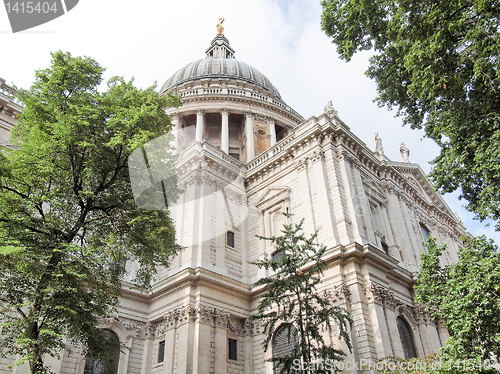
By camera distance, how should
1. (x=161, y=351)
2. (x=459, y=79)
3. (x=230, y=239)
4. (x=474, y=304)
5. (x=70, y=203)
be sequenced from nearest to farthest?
(x=459, y=79), (x=70, y=203), (x=474, y=304), (x=161, y=351), (x=230, y=239)

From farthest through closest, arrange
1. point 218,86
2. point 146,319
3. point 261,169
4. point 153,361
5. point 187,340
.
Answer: point 218,86, point 261,169, point 146,319, point 153,361, point 187,340

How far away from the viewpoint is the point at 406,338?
18.4 metres

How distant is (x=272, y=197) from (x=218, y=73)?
25990 mm

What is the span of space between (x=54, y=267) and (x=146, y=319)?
11.3 metres

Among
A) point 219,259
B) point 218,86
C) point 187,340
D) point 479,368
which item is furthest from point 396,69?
point 218,86

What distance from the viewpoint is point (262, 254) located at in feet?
70.2

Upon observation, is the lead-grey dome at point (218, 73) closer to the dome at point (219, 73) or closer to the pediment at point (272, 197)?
the dome at point (219, 73)

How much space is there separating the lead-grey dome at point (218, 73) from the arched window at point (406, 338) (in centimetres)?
3241

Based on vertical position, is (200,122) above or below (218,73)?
below

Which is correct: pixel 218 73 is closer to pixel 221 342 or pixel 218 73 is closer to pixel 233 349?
pixel 233 349

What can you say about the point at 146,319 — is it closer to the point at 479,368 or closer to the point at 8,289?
the point at 8,289

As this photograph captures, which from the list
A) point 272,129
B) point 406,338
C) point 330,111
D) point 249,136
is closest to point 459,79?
point 330,111

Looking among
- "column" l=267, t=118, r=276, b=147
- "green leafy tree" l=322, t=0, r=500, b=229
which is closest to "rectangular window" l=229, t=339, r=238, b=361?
Answer: "green leafy tree" l=322, t=0, r=500, b=229

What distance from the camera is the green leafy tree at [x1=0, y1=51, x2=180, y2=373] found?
389 inches
